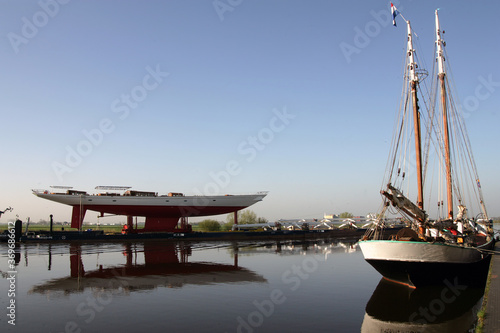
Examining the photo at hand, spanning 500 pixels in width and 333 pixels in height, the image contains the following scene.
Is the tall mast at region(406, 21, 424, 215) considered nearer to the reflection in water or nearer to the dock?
the dock

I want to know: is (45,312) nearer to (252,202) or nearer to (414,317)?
(414,317)

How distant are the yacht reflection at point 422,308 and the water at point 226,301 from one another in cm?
3

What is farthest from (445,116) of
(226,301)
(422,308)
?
(226,301)

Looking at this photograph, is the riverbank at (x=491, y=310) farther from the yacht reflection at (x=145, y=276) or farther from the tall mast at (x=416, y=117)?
the yacht reflection at (x=145, y=276)

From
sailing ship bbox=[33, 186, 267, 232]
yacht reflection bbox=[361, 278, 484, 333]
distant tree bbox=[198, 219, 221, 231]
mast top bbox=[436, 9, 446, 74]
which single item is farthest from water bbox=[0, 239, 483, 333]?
distant tree bbox=[198, 219, 221, 231]

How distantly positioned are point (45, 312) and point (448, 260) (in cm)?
1794

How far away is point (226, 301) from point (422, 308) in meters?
8.19

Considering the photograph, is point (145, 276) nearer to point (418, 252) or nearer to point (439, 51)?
point (418, 252)

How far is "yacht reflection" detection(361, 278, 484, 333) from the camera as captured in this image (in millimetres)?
12141

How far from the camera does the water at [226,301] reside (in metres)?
12.0

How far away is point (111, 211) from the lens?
59.3 metres

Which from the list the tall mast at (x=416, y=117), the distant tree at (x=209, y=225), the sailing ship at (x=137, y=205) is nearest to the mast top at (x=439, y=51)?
the tall mast at (x=416, y=117)

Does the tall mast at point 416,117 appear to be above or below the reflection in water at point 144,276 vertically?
above

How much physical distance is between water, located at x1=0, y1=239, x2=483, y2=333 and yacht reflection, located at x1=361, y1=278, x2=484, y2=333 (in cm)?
3
